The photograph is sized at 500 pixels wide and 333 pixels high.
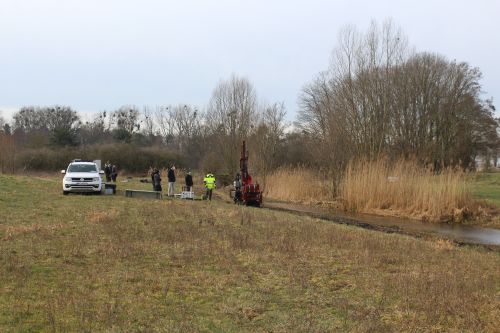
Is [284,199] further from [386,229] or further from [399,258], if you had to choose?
[399,258]

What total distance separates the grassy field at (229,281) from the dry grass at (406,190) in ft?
35.6

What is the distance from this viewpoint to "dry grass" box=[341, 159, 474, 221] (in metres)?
22.6

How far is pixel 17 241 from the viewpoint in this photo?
9.93m

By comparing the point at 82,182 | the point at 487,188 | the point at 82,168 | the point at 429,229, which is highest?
the point at 82,168

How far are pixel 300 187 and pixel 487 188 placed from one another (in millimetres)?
12062

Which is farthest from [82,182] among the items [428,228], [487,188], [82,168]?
[487,188]

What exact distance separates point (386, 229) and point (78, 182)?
13.7m

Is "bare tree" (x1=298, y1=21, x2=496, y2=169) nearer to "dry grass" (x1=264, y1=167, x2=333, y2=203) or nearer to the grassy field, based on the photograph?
"dry grass" (x1=264, y1=167, x2=333, y2=203)

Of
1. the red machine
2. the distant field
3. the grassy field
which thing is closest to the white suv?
the red machine

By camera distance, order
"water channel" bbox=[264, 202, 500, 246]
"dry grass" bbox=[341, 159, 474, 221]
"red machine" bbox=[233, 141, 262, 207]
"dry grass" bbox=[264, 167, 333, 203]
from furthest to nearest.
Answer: "dry grass" bbox=[264, 167, 333, 203] → "red machine" bbox=[233, 141, 262, 207] → "dry grass" bbox=[341, 159, 474, 221] → "water channel" bbox=[264, 202, 500, 246]

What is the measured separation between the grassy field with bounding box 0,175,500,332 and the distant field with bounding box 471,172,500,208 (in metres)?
15.3

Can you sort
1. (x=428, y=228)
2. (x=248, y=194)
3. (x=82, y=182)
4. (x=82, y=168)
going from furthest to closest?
1. (x=82, y=168)
2. (x=248, y=194)
3. (x=82, y=182)
4. (x=428, y=228)

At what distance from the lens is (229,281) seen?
7562mm

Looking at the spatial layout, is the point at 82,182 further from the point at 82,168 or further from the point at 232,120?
Result: the point at 232,120
